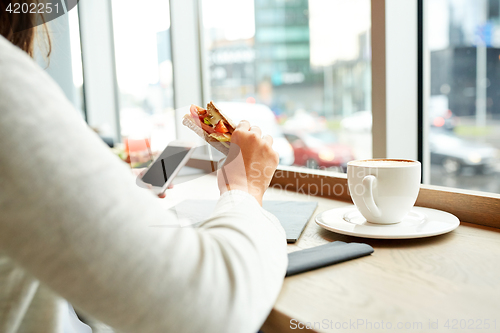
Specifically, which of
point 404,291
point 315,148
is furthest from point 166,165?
point 315,148

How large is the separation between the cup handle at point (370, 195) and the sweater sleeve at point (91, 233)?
0.36m

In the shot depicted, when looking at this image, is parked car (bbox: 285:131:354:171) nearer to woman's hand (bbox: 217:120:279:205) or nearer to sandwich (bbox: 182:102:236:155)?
sandwich (bbox: 182:102:236:155)

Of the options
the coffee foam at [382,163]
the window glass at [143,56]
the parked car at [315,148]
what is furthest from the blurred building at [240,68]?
the coffee foam at [382,163]

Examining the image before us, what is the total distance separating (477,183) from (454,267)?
302 cm

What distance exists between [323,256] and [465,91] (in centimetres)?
276

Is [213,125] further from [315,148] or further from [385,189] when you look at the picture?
[315,148]

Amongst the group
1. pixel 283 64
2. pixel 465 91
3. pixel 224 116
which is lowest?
pixel 224 116

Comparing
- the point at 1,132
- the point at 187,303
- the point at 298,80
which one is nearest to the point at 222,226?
the point at 187,303

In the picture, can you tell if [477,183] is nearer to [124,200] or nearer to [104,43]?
[124,200]

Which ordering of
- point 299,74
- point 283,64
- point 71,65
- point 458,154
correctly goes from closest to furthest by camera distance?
point 458,154
point 71,65
point 299,74
point 283,64

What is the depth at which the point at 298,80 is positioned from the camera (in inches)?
205

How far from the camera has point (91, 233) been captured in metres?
0.32

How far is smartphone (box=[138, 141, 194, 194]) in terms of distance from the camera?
1.10 metres

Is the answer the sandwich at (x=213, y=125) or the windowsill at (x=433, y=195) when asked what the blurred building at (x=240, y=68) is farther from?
the sandwich at (x=213, y=125)
